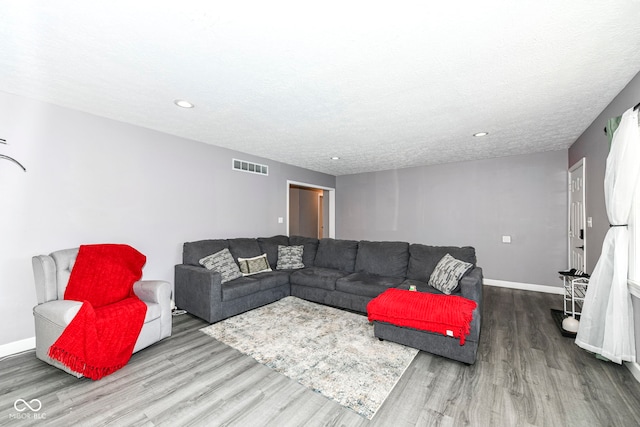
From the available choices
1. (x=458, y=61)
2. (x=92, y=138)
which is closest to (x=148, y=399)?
(x=92, y=138)

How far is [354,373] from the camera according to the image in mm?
2188

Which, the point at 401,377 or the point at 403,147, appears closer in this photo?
the point at 401,377

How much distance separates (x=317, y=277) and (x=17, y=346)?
3.27m

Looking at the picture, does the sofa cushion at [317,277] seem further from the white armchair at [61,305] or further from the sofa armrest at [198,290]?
the white armchair at [61,305]

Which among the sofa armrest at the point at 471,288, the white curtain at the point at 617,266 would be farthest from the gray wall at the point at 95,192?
the white curtain at the point at 617,266

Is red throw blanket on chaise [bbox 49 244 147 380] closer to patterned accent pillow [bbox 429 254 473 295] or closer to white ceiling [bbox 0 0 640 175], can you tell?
white ceiling [bbox 0 0 640 175]

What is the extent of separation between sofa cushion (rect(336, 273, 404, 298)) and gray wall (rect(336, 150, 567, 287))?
2.54 meters

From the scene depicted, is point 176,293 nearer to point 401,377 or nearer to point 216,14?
point 401,377

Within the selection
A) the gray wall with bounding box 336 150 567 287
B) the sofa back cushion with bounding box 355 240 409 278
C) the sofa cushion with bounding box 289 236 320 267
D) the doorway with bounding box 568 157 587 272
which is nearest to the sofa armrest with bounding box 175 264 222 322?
the sofa cushion with bounding box 289 236 320 267

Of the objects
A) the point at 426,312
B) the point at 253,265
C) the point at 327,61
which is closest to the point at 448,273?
the point at 426,312

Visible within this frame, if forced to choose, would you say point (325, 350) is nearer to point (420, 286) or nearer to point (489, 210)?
point (420, 286)

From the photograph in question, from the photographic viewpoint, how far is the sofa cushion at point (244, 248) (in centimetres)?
416

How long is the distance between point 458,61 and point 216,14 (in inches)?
66.8

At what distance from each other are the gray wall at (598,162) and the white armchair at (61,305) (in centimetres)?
431
